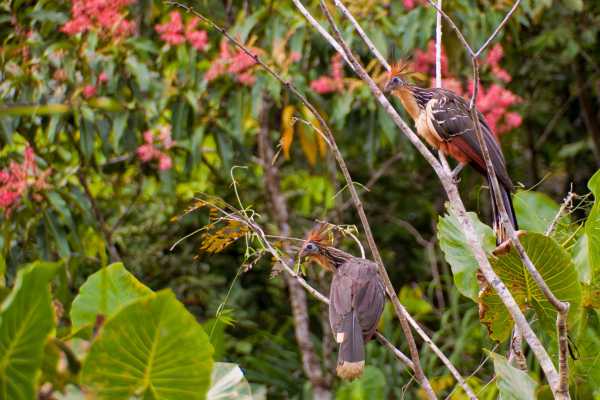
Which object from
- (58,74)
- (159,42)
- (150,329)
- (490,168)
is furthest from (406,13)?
(150,329)

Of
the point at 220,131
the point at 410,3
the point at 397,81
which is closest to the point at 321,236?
the point at 397,81

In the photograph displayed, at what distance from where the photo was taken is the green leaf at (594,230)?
2604mm

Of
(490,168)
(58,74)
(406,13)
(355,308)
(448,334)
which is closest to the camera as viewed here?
(490,168)

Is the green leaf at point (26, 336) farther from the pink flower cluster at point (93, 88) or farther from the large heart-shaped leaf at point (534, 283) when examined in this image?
the pink flower cluster at point (93, 88)

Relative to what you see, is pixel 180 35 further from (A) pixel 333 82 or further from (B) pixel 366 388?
(B) pixel 366 388

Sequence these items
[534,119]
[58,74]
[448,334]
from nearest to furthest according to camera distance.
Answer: [58,74]
[448,334]
[534,119]

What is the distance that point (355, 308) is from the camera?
3107 mm

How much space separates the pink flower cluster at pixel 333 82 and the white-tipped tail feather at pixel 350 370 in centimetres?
238

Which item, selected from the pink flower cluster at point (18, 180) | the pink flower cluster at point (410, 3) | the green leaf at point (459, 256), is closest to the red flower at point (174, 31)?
the pink flower cluster at point (18, 180)

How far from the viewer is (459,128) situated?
10.5ft

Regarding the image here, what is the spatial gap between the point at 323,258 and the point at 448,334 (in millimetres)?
2958

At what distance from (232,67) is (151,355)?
3281 millimetres

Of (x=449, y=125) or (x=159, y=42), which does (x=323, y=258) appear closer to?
(x=449, y=125)

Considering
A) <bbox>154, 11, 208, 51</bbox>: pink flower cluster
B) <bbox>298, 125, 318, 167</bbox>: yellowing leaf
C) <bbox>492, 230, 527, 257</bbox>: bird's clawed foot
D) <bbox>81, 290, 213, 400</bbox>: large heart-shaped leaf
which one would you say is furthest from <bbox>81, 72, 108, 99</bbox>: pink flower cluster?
<bbox>81, 290, 213, 400</bbox>: large heart-shaped leaf
